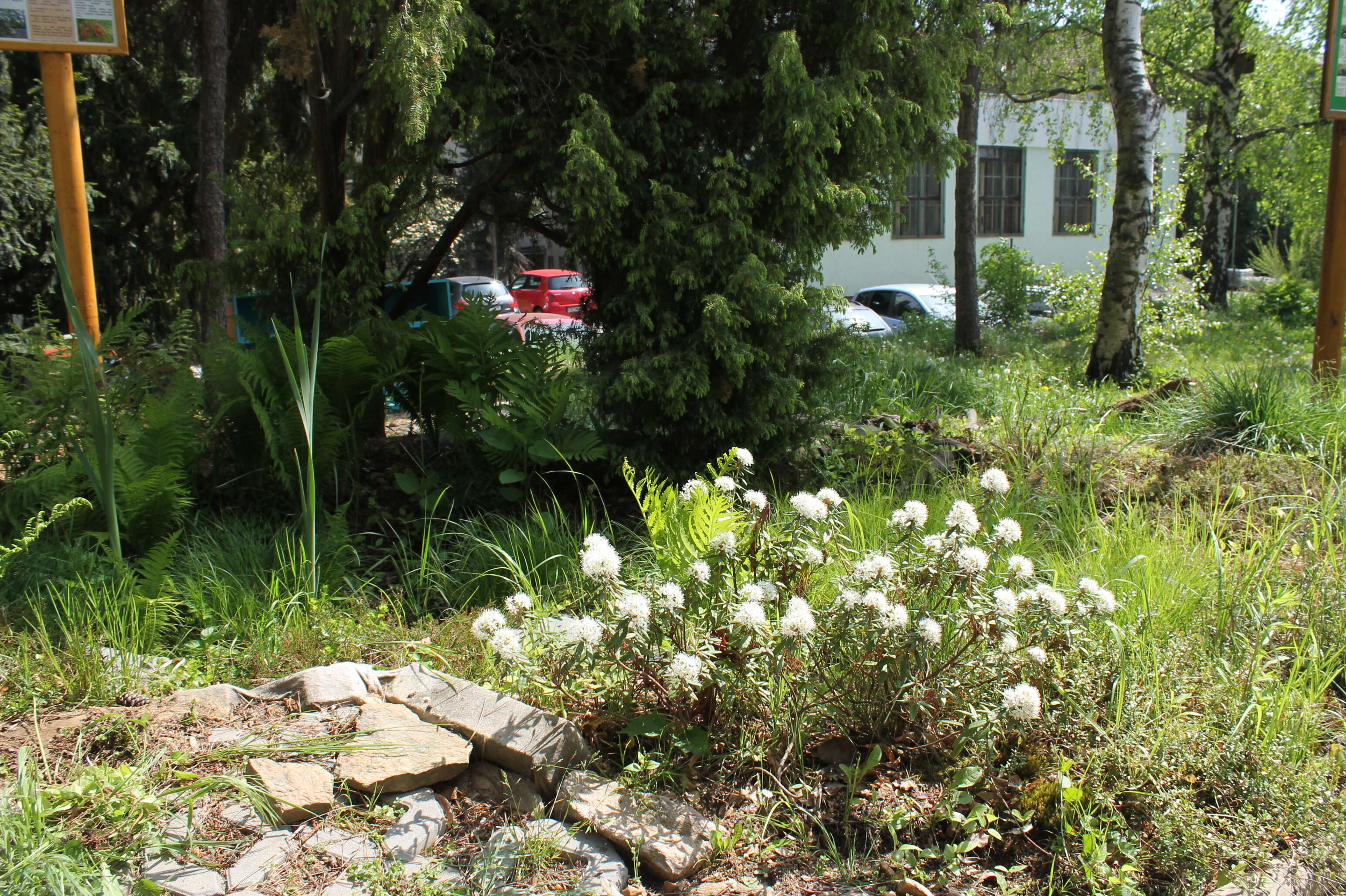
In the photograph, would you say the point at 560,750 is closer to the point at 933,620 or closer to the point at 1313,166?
the point at 933,620

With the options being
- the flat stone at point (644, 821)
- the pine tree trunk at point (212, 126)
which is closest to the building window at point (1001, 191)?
the pine tree trunk at point (212, 126)

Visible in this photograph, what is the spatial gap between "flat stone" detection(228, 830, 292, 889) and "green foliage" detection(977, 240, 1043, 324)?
13.7 metres

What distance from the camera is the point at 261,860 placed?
232cm

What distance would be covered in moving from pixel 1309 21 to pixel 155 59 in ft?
59.8

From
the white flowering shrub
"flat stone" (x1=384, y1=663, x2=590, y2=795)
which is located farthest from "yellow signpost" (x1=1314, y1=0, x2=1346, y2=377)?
"flat stone" (x1=384, y1=663, x2=590, y2=795)

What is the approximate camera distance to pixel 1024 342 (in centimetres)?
1202

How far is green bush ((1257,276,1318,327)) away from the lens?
50.5ft

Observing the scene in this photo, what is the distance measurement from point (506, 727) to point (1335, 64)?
6.89 m

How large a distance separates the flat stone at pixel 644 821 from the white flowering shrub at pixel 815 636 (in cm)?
28

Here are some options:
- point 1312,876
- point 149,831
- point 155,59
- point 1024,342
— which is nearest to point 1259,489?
point 1312,876

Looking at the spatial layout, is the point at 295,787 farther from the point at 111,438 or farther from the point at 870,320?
the point at 870,320

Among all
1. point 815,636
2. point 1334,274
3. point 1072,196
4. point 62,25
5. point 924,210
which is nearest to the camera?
point 815,636

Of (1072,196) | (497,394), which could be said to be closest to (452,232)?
(497,394)

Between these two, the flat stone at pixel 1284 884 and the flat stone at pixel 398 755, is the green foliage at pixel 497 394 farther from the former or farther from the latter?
the flat stone at pixel 1284 884
